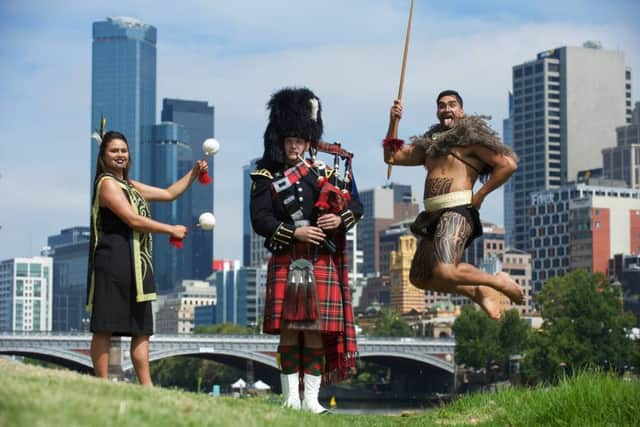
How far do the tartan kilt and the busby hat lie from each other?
0.98 meters

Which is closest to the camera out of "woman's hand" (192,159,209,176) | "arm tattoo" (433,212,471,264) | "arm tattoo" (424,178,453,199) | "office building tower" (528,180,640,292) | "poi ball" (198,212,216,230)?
"poi ball" (198,212,216,230)

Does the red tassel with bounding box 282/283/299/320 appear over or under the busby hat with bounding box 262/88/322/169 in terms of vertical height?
under

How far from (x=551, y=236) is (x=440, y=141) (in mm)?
172560

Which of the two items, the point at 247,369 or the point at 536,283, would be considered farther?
the point at 536,283

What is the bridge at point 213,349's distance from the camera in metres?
91.0

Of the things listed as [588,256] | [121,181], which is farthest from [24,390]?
[588,256]

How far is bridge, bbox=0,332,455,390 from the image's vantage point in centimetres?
9099

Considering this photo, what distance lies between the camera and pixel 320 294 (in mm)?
12547

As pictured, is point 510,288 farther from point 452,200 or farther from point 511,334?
point 511,334

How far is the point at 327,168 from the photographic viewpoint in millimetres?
12945

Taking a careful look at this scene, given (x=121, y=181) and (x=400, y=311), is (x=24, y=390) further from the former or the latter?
(x=400, y=311)

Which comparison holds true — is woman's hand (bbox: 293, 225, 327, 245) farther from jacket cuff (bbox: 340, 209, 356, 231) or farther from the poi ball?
the poi ball

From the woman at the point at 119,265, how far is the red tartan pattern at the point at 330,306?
1.22 meters

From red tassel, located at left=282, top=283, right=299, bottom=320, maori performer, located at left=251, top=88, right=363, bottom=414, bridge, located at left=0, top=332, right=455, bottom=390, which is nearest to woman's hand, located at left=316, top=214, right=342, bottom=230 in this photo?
maori performer, located at left=251, top=88, right=363, bottom=414
